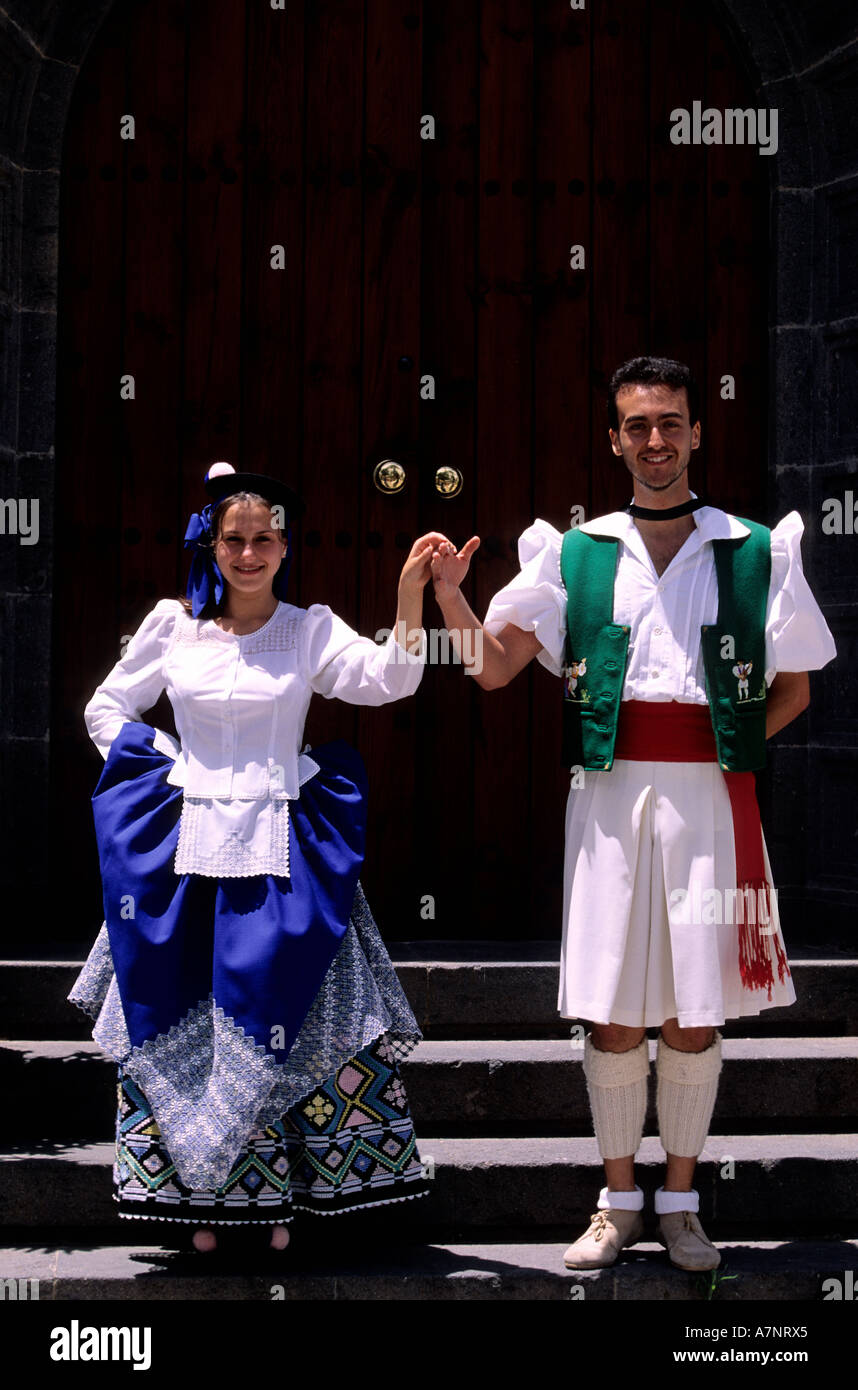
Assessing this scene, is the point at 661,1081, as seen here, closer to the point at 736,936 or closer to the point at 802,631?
the point at 736,936

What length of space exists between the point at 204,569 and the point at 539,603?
73cm

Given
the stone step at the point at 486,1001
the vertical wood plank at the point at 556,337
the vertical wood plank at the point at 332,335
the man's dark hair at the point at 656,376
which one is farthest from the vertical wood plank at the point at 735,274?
the man's dark hair at the point at 656,376

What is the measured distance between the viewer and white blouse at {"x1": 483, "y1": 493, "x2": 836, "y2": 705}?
3121mm

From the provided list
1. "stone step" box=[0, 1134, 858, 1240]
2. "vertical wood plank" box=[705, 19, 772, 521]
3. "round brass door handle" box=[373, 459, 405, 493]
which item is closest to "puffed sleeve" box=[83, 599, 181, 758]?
"stone step" box=[0, 1134, 858, 1240]

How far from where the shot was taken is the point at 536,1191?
345 centimetres

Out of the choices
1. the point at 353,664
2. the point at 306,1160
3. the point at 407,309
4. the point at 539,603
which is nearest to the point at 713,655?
the point at 539,603

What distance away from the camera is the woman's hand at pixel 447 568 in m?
3.09

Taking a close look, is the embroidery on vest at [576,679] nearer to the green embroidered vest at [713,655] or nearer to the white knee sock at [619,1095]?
the green embroidered vest at [713,655]

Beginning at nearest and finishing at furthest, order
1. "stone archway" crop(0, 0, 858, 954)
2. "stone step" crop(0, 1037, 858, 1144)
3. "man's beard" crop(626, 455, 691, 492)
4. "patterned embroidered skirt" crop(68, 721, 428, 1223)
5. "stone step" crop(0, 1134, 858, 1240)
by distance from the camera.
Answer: "patterned embroidered skirt" crop(68, 721, 428, 1223), "man's beard" crop(626, 455, 691, 492), "stone step" crop(0, 1134, 858, 1240), "stone step" crop(0, 1037, 858, 1144), "stone archway" crop(0, 0, 858, 954)

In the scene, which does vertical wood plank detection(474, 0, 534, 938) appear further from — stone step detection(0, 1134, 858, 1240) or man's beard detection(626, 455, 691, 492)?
man's beard detection(626, 455, 691, 492)

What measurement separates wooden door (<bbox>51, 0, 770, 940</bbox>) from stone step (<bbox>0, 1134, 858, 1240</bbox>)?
4.52 ft

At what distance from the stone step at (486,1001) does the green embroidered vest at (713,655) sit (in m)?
1.06

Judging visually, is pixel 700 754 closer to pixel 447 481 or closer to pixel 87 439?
pixel 447 481
